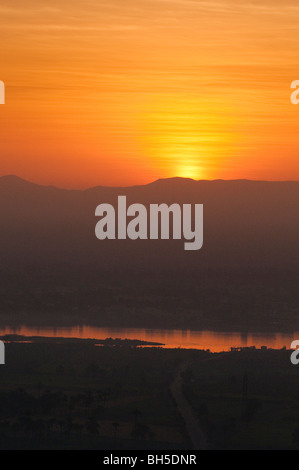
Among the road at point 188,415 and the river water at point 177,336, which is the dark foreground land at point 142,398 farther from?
the river water at point 177,336

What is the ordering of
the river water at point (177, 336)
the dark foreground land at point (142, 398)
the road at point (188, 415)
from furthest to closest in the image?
1. the river water at point (177, 336)
2. the dark foreground land at point (142, 398)
3. the road at point (188, 415)

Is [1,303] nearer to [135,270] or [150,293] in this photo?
[150,293]

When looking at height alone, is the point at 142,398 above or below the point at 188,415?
above

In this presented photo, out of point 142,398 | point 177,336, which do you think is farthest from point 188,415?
point 177,336

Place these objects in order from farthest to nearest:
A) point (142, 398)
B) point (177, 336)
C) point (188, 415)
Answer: point (177, 336)
point (142, 398)
point (188, 415)

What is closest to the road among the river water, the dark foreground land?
the dark foreground land

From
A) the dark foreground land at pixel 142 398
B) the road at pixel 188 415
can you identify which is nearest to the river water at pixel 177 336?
the dark foreground land at pixel 142 398

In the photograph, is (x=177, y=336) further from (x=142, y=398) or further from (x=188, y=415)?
(x=188, y=415)
